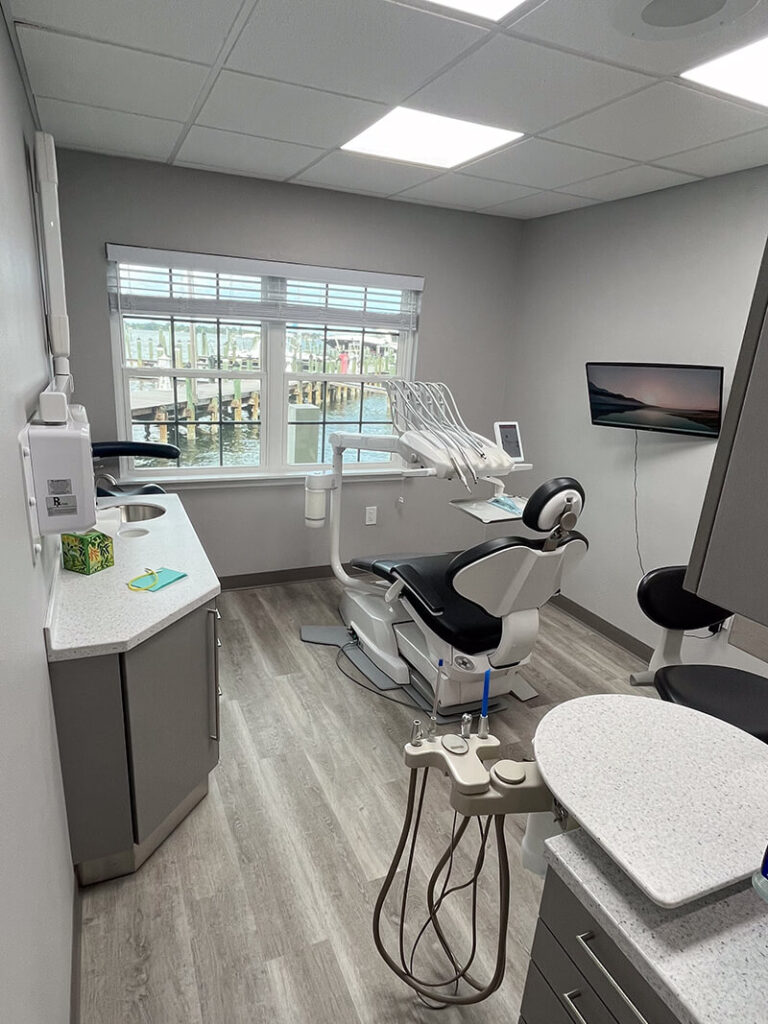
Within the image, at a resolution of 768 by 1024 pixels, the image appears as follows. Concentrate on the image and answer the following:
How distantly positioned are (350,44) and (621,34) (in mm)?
722

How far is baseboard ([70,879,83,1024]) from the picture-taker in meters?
1.42

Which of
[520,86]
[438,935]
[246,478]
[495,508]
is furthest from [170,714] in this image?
[520,86]

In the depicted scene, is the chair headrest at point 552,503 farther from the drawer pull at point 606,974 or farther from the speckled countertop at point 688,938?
the drawer pull at point 606,974

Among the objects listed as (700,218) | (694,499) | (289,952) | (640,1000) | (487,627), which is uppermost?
(700,218)

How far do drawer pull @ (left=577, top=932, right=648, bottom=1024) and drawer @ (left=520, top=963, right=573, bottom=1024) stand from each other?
163 millimetres

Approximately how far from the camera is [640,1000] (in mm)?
844

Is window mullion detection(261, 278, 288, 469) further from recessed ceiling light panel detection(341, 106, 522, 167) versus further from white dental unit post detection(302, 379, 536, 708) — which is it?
recessed ceiling light panel detection(341, 106, 522, 167)

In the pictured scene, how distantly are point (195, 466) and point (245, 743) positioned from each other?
1.86m

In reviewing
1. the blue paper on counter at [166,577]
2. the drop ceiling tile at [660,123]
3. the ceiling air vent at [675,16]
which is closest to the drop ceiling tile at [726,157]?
the drop ceiling tile at [660,123]

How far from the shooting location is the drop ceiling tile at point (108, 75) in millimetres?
1738

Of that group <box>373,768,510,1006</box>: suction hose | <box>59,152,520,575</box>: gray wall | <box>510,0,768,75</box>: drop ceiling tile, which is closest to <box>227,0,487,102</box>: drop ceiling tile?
<box>510,0,768,75</box>: drop ceiling tile

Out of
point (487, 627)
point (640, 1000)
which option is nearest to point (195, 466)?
point (487, 627)

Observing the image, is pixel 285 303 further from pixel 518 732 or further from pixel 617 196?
pixel 518 732

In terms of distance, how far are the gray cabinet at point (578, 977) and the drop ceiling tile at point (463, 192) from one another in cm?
303
